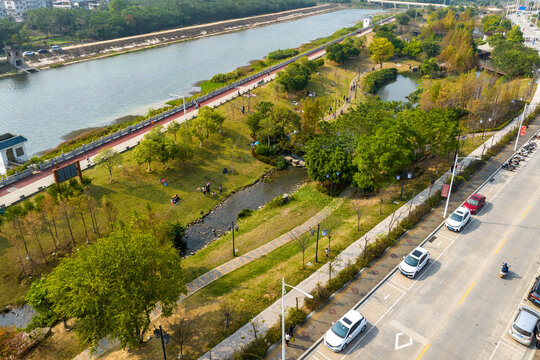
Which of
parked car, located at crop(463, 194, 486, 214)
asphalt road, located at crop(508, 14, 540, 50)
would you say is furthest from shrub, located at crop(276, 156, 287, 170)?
asphalt road, located at crop(508, 14, 540, 50)

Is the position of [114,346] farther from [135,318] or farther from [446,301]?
[446,301]

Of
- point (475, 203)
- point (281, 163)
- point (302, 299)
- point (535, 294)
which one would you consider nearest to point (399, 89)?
point (281, 163)

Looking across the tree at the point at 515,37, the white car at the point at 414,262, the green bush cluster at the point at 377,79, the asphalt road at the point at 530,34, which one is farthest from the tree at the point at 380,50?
the white car at the point at 414,262

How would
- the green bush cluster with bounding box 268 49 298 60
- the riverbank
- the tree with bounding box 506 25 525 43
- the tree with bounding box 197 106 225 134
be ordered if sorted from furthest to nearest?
the riverbank → the green bush cluster with bounding box 268 49 298 60 → the tree with bounding box 506 25 525 43 → the tree with bounding box 197 106 225 134

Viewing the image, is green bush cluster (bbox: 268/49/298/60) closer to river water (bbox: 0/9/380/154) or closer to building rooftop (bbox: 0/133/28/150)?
river water (bbox: 0/9/380/154)

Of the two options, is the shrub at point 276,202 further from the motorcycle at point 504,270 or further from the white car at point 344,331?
the motorcycle at point 504,270

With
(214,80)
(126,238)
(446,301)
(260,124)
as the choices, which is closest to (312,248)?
(446,301)

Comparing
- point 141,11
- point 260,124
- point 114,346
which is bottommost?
point 114,346
